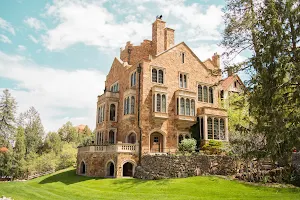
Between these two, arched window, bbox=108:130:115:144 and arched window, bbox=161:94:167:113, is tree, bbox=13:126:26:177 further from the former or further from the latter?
arched window, bbox=161:94:167:113

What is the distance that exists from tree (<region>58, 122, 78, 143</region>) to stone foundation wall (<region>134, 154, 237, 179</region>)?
4762cm

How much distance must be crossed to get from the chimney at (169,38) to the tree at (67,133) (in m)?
44.4

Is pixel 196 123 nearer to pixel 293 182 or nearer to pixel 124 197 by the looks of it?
pixel 293 182

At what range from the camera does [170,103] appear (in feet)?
93.8

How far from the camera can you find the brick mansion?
26.2 m

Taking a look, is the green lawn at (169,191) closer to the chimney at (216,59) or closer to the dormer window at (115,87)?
the dormer window at (115,87)

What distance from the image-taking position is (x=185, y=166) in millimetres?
22625

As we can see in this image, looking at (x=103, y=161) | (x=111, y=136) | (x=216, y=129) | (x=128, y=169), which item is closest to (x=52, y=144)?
A: (x=111, y=136)

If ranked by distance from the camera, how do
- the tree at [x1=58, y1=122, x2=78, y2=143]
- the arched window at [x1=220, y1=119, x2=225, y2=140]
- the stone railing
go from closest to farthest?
the stone railing < the arched window at [x1=220, y1=119, x2=225, y2=140] < the tree at [x1=58, y1=122, x2=78, y2=143]

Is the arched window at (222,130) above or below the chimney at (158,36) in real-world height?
below

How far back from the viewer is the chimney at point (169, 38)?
104 ft

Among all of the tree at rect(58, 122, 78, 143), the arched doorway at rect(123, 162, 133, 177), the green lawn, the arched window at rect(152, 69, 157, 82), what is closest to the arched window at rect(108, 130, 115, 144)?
the arched doorway at rect(123, 162, 133, 177)

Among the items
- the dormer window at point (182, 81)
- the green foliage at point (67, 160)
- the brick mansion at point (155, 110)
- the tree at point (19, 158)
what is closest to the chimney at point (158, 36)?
the brick mansion at point (155, 110)

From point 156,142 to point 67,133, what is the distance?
47.0 m
